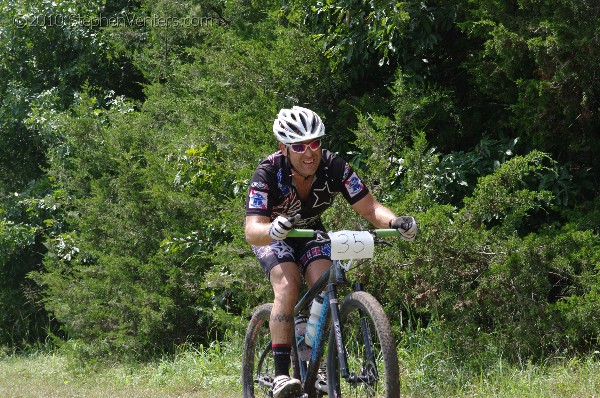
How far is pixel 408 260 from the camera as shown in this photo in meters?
7.09

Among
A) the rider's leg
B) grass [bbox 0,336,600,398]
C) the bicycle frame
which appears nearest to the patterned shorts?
the rider's leg

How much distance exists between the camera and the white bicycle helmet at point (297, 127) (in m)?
5.30

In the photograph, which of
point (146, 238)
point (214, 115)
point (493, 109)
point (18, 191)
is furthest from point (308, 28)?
point (18, 191)

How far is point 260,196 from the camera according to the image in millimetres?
5383

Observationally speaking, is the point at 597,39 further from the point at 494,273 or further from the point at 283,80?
the point at 283,80

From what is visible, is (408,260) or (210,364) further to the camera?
(210,364)

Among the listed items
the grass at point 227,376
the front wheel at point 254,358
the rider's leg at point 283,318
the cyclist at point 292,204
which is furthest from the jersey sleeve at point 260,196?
the grass at point 227,376

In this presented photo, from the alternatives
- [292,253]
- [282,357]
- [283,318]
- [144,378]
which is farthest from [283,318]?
[144,378]

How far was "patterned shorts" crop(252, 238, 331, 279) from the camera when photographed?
550 cm

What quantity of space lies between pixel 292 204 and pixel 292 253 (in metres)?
0.32

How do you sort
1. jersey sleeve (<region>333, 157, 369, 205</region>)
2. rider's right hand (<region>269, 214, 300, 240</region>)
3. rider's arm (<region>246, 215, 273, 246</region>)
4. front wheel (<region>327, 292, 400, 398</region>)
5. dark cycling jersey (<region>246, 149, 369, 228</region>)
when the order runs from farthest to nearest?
1. jersey sleeve (<region>333, 157, 369, 205</region>)
2. dark cycling jersey (<region>246, 149, 369, 228</region>)
3. rider's arm (<region>246, 215, 273, 246</region>)
4. rider's right hand (<region>269, 214, 300, 240</region>)
5. front wheel (<region>327, 292, 400, 398</region>)

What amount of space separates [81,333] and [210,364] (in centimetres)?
286

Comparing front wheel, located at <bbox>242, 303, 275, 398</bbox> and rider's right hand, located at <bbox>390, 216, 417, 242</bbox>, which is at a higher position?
rider's right hand, located at <bbox>390, 216, 417, 242</bbox>

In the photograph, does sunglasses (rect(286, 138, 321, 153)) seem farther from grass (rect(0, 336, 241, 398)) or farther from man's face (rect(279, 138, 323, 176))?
grass (rect(0, 336, 241, 398))
